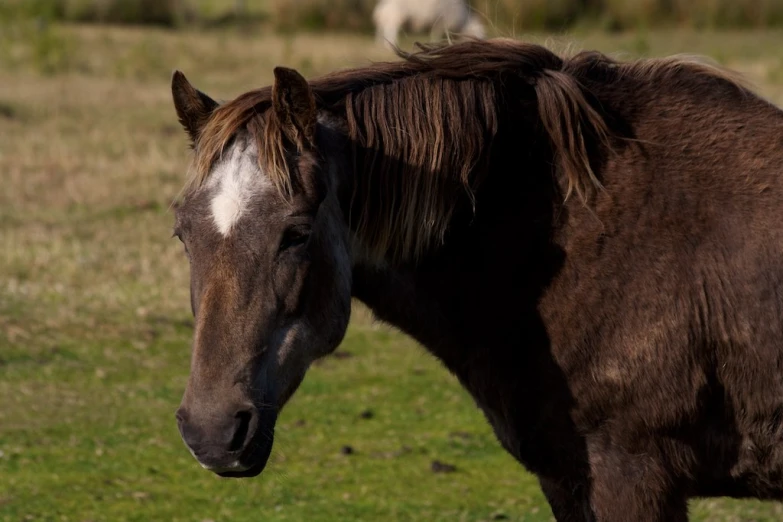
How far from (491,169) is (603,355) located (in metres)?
0.79

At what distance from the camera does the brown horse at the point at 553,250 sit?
379 cm

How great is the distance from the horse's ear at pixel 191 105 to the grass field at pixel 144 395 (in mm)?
838

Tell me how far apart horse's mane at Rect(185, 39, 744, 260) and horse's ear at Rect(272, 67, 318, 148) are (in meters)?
0.21

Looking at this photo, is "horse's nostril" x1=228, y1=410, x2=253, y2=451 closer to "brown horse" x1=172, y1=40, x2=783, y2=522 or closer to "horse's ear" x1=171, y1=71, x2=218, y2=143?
"brown horse" x1=172, y1=40, x2=783, y2=522

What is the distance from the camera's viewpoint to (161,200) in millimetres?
13102

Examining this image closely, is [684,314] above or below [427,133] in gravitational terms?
below

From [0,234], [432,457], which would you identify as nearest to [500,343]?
[432,457]

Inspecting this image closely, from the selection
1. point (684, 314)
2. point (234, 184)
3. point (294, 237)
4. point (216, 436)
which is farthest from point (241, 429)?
point (684, 314)

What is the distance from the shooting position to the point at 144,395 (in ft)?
27.4

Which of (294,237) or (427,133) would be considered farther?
(427,133)

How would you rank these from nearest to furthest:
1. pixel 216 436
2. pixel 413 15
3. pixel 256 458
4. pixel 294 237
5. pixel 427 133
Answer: pixel 216 436 → pixel 256 458 → pixel 294 237 → pixel 427 133 → pixel 413 15

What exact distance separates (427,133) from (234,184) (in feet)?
2.53

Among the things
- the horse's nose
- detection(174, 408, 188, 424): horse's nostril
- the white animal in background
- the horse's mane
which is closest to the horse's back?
the horse's mane

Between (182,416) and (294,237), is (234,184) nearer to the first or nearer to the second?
(294,237)
